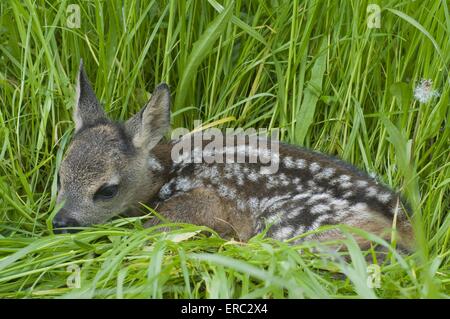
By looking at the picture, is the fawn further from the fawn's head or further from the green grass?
the green grass

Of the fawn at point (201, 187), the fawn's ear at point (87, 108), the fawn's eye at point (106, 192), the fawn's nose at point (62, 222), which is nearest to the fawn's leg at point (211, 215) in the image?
the fawn at point (201, 187)

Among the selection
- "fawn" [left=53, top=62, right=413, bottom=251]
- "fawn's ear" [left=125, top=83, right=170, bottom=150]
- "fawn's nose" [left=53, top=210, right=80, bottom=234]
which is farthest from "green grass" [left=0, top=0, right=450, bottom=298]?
"fawn's ear" [left=125, top=83, right=170, bottom=150]

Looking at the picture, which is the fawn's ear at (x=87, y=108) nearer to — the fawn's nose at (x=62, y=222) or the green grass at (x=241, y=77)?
the green grass at (x=241, y=77)

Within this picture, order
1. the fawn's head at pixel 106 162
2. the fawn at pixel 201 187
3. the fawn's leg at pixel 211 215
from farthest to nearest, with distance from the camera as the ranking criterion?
1. the fawn's leg at pixel 211 215
2. the fawn's head at pixel 106 162
3. the fawn at pixel 201 187

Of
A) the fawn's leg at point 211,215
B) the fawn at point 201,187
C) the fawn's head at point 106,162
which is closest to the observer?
the fawn at point 201,187

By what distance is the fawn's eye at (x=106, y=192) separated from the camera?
507 cm

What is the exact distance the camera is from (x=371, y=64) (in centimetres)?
552

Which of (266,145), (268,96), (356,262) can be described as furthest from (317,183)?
(356,262)

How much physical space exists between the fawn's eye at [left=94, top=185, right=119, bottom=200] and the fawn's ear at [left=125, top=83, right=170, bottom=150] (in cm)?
35

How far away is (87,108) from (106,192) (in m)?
0.56

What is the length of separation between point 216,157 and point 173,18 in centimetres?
96

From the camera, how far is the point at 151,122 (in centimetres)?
531

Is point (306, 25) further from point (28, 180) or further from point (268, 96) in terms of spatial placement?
point (28, 180)
